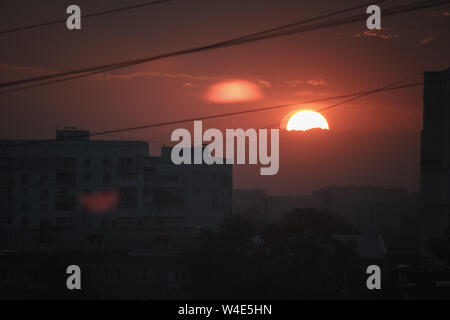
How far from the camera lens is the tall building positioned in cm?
4441

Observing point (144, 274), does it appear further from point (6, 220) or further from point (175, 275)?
point (6, 220)

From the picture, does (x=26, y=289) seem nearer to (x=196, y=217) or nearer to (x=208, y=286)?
(x=208, y=286)

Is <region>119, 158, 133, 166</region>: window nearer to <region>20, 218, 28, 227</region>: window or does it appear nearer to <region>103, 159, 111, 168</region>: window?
<region>103, 159, 111, 168</region>: window

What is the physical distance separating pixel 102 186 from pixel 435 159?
52684mm

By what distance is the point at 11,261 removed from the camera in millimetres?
41812

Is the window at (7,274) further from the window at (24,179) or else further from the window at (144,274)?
the window at (24,179)

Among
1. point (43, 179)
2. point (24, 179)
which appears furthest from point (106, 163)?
point (24, 179)

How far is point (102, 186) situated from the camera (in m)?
89.1

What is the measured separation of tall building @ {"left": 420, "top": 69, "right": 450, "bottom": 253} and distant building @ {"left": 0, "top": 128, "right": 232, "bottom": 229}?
45.3 meters

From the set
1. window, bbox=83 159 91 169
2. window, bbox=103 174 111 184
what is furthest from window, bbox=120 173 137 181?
window, bbox=83 159 91 169

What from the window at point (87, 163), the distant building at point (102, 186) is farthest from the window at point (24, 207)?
the window at point (87, 163)

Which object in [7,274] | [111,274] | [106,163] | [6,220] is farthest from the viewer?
[106,163]

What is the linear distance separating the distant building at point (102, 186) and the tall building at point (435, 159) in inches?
1785
